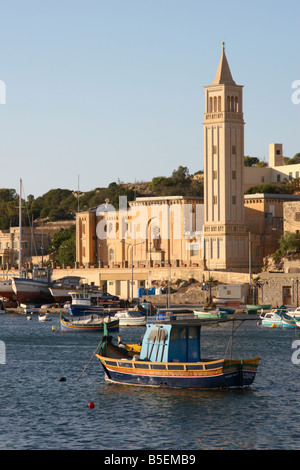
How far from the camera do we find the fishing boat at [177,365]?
4769 cm

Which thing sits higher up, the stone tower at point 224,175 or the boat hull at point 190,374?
the stone tower at point 224,175

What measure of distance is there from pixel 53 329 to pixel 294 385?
43731mm

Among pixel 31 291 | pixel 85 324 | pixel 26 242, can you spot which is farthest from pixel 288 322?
pixel 26 242

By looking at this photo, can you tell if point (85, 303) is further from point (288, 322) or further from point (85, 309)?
point (288, 322)

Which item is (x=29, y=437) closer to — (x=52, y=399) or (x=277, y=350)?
(x=52, y=399)

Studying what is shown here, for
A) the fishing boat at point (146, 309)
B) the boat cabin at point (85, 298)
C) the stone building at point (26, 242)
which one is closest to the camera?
the fishing boat at point (146, 309)

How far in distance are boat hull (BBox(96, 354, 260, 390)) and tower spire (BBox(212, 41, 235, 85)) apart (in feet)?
256

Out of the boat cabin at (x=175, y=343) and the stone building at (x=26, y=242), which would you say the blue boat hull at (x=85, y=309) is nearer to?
the boat cabin at (x=175, y=343)

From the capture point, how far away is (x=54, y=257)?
173500mm

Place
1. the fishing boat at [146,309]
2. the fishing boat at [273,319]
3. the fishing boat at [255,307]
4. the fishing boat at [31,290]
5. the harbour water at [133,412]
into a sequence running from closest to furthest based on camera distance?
the harbour water at [133,412], the fishing boat at [273,319], the fishing boat at [146,309], the fishing boat at [255,307], the fishing boat at [31,290]

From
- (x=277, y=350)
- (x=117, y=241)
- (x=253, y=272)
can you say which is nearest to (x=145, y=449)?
(x=277, y=350)

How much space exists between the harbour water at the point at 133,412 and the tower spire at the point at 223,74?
A: 6274 centimetres

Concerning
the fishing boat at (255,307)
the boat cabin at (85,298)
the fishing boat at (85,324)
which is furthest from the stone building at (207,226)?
the fishing boat at (85,324)

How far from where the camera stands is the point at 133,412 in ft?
144
